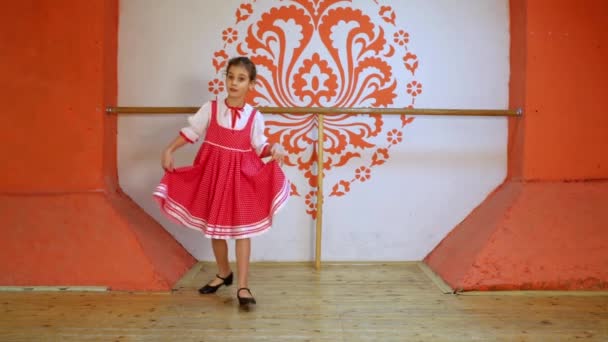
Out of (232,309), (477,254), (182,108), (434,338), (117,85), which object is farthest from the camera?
(117,85)

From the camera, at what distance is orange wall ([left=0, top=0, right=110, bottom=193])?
228 cm

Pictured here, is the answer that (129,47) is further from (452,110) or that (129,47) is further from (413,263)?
(413,263)

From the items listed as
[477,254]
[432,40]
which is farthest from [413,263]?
[432,40]

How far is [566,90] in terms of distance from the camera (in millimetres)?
2363

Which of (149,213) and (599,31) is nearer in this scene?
(599,31)

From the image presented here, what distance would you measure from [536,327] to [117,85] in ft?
7.18

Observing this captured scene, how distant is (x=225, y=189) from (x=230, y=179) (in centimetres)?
5

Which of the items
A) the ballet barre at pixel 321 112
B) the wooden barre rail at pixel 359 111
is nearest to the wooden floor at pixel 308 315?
the ballet barre at pixel 321 112

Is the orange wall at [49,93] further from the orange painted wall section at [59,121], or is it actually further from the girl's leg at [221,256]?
the girl's leg at [221,256]

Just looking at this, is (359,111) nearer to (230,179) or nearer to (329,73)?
(329,73)

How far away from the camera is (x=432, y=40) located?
256 cm

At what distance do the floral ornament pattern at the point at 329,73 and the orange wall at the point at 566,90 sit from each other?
58cm

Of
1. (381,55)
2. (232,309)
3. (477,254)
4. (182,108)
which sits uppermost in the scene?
(381,55)

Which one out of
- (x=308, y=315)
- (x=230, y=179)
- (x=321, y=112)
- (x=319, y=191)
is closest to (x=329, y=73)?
(x=321, y=112)
